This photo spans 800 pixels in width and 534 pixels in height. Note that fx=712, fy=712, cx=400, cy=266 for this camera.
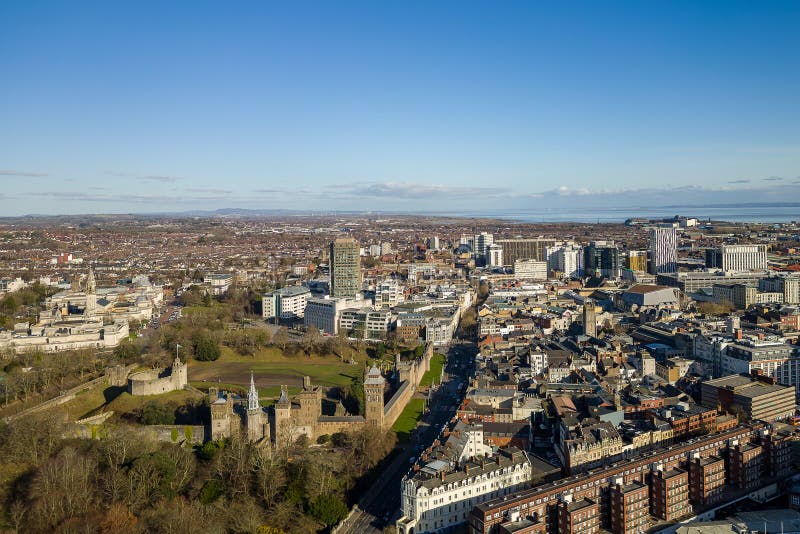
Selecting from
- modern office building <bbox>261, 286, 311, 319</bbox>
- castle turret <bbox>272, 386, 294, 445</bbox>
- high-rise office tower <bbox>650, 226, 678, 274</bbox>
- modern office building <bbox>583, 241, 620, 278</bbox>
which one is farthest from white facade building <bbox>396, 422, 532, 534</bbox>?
high-rise office tower <bbox>650, 226, 678, 274</bbox>

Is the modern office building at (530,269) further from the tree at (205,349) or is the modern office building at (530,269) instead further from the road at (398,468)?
the tree at (205,349)

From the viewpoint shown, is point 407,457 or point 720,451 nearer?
point 720,451

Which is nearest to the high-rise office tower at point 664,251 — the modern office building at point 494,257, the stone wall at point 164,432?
the modern office building at point 494,257

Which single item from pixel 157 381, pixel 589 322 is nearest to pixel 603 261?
pixel 589 322

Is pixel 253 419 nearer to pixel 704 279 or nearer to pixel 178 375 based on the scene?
pixel 178 375

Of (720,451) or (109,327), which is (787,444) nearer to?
(720,451)

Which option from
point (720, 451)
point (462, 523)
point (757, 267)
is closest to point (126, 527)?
point (462, 523)

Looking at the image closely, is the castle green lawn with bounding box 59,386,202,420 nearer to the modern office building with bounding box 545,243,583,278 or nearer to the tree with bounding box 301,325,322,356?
the tree with bounding box 301,325,322,356
